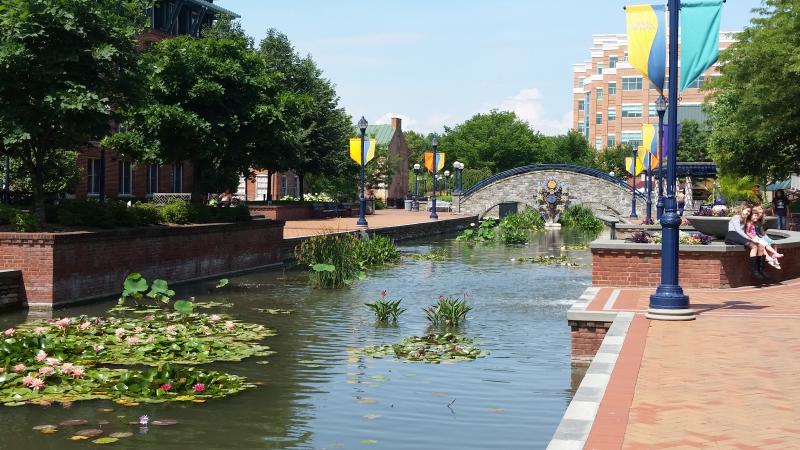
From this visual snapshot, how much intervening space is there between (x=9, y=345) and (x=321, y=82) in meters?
46.8

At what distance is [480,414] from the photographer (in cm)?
1037

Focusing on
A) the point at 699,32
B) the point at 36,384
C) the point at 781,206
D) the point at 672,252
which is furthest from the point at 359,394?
the point at 781,206

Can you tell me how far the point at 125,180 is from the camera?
169 ft

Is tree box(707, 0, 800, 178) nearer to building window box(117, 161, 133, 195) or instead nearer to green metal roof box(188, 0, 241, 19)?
building window box(117, 161, 133, 195)

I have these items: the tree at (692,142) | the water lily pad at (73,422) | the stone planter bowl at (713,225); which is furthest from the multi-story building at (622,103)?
the water lily pad at (73,422)

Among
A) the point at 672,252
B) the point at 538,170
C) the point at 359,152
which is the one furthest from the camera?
the point at 538,170

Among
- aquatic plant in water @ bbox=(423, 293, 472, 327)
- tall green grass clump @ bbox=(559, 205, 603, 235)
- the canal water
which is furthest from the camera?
tall green grass clump @ bbox=(559, 205, 603, 235)

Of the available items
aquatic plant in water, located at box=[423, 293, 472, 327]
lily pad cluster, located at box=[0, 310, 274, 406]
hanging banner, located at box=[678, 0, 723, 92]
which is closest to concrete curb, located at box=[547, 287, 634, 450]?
aquatic plant in water, located at box=[423, 293, 472, 327]

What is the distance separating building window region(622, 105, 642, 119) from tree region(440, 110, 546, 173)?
12.0 meters

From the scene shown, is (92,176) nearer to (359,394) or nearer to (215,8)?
(215,8)

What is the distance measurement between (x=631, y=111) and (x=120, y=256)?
113748 millimetres

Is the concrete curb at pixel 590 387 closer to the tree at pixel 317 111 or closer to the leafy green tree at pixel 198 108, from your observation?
the leafy green tree at pixel 198 108

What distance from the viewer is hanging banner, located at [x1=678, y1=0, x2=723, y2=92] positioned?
Result: 16.9 m

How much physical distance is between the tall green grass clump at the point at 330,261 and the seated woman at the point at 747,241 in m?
8.70
